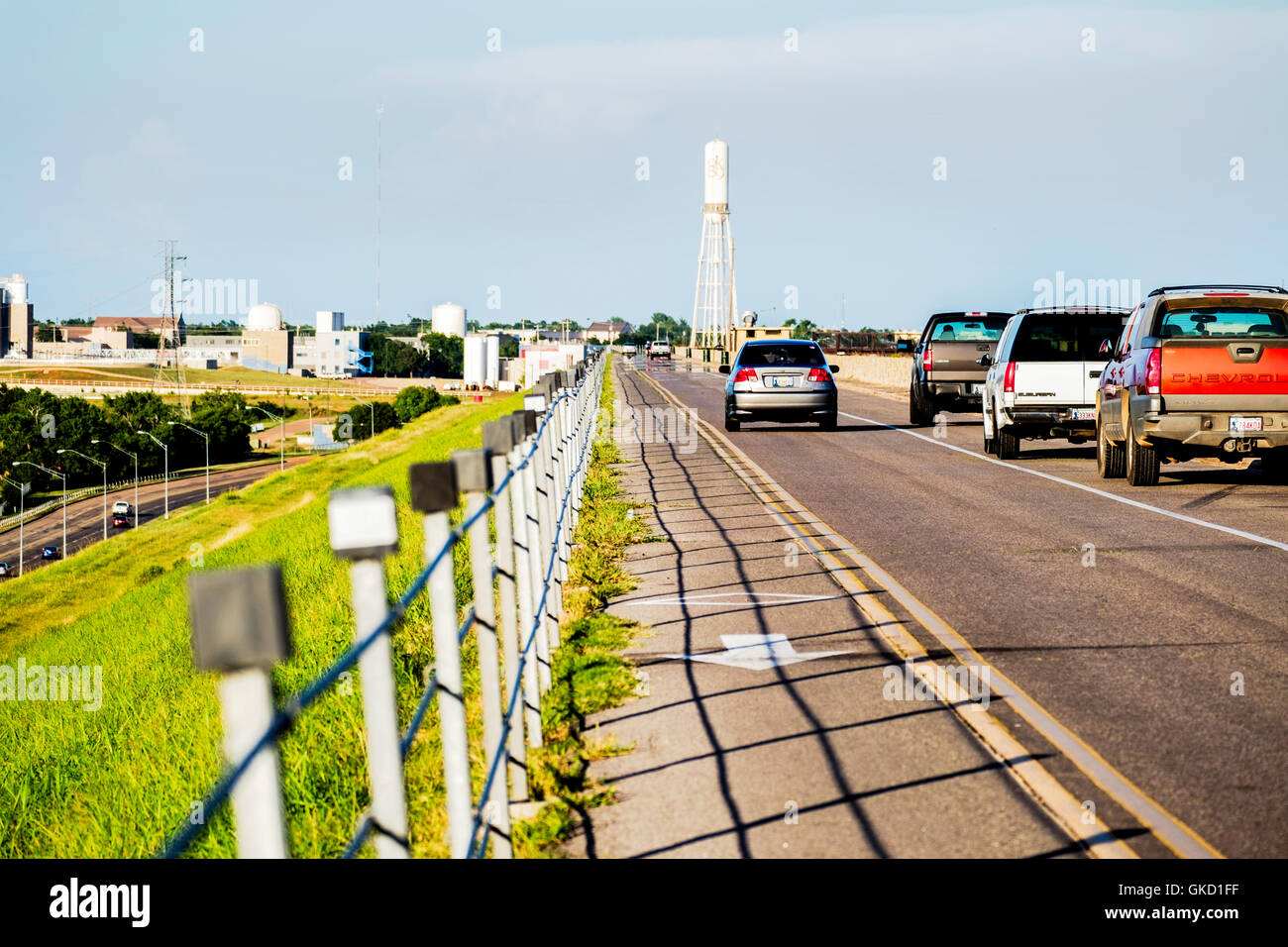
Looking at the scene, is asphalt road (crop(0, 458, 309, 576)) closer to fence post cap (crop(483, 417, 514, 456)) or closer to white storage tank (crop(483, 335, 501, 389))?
fence post cap (crop(483, 417, 514, 456))

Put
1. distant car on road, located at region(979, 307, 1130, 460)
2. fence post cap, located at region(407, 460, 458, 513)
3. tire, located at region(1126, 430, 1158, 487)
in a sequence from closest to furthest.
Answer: fence post cap, located at region(407, 460, 458, 513)
tire, located at region(1126, 430, 1158, 487)
distant car on road, located at region(979, 307, 1130, 460)

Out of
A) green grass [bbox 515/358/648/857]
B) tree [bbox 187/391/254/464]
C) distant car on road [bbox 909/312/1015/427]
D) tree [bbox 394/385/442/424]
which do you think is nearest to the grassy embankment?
green grass [bbox 515/358/648/857]

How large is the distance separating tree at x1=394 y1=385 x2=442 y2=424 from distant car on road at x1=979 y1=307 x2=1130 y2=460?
107871 mm

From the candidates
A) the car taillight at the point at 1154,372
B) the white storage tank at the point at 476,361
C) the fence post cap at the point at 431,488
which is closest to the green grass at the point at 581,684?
the fence post cap at the point at 431,488

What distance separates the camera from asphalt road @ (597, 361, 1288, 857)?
5.81 meters

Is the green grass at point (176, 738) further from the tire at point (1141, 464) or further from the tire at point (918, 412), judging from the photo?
→ the tire at point (918, 412)

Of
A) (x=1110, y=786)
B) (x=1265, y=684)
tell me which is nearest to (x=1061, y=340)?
(x=1265, y=684)

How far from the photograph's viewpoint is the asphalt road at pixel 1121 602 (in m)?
5.81

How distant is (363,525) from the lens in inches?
121

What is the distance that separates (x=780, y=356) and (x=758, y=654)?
1981cm

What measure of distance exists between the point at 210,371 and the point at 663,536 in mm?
185950

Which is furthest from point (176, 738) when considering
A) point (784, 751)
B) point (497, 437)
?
point (784, 751)

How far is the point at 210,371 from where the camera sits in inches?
7456
